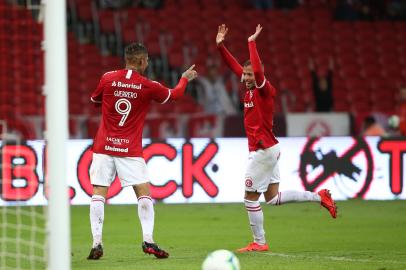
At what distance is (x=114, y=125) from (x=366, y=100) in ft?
42.9

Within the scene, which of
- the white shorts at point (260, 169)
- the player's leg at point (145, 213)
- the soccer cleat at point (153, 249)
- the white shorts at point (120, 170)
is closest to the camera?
the soccer cleat at point (153, 249)

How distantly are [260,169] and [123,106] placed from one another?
4.63ft

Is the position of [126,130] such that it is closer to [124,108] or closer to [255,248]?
[124,108]

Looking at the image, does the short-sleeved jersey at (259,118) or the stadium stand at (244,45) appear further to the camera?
the stadium stand at (244,45)

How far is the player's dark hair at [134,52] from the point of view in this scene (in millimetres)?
8352

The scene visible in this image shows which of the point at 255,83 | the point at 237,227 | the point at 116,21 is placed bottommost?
the point at 237,227

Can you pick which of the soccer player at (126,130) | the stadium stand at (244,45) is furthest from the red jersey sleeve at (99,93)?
the stadium stand at (244,45)

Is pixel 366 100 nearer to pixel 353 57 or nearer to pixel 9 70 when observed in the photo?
pixel 353 57

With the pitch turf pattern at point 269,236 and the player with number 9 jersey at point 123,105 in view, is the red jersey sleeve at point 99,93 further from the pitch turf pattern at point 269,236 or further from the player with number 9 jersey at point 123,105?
the pitch turf pattern at point 269,236

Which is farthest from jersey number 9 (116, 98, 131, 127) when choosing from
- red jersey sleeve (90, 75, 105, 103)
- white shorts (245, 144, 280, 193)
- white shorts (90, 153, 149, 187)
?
white shorts (245, 144, 280, 193)

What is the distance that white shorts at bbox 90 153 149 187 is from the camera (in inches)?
332

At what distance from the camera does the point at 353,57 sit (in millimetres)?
21688

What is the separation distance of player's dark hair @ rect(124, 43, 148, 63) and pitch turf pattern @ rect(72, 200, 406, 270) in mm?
1640

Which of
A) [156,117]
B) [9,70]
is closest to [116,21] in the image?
[156,117]
